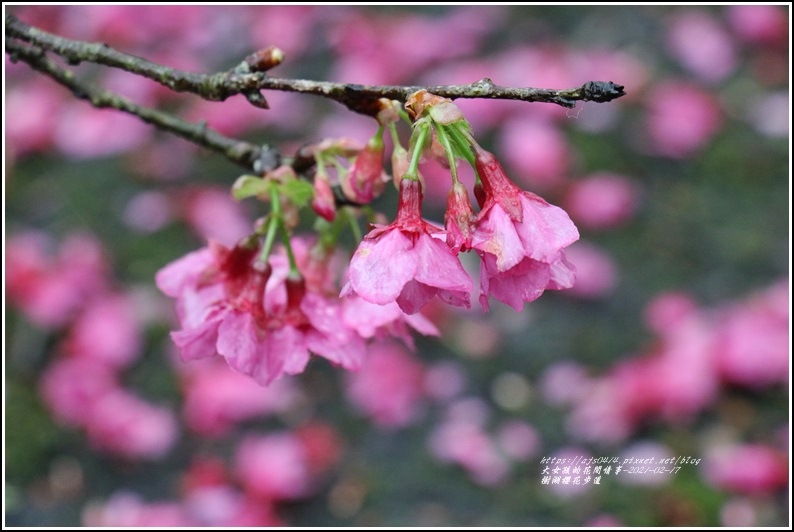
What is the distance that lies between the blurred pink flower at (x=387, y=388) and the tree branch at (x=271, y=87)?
3.08 feet

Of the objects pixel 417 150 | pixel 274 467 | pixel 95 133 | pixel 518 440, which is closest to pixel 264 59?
pixel 417 150

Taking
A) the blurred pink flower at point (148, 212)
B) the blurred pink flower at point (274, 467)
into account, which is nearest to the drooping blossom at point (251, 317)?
the blurred pink flower at point (274, 467)

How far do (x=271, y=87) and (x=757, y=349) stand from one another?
121 cm

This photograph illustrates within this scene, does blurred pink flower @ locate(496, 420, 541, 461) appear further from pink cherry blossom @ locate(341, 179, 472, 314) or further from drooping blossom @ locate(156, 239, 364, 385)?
pink cherry blossom @ locate(341, 179, 472, 314)

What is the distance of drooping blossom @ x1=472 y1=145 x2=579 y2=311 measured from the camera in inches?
18.1

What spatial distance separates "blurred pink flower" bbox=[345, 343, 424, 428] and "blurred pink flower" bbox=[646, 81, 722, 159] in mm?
858

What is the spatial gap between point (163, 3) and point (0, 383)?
3.78 ft

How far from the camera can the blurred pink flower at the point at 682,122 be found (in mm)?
1856

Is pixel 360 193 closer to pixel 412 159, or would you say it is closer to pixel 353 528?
pixel 412 159

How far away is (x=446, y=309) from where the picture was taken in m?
1.63

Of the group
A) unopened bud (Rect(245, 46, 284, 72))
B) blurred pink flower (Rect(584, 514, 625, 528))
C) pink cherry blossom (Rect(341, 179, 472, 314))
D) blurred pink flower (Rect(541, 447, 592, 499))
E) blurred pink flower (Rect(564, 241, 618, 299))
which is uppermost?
blurred pink flower (Rect(564, 241, 618, 299))

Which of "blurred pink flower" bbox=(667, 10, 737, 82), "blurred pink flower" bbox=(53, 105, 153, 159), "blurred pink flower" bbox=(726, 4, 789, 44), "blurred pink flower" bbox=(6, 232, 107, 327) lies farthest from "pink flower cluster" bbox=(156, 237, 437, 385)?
"blurred pink flower" bbox=(726, 4, 789, 44)

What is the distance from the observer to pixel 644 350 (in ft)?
5.00

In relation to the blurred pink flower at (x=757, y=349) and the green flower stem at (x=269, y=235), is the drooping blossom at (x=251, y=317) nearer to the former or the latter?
the green flower stem at (x=269, y=235)
